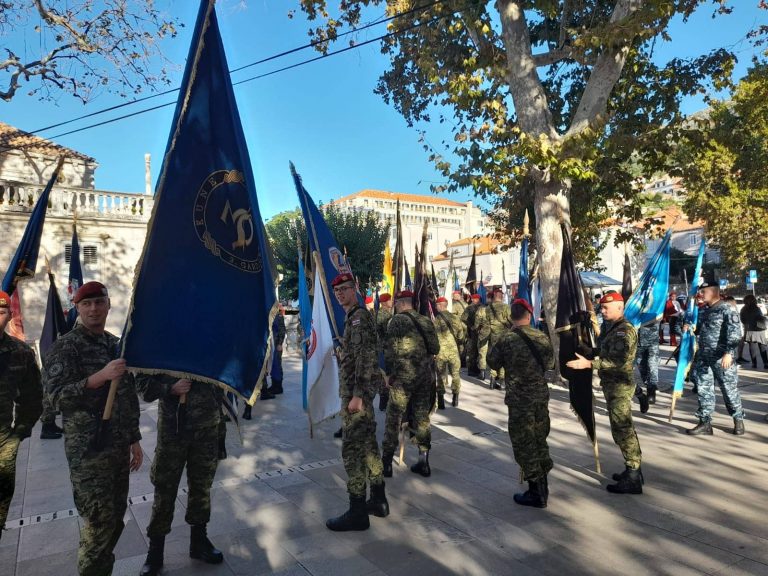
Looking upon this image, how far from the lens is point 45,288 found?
1961 cm

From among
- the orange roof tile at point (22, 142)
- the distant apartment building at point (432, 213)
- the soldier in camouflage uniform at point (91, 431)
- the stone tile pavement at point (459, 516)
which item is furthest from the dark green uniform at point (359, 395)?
the distant apartment building at point (432, 213)

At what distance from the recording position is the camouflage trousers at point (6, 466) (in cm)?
382

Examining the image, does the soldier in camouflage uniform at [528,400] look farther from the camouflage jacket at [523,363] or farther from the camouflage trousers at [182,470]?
the camouflage trousers at [182,470]

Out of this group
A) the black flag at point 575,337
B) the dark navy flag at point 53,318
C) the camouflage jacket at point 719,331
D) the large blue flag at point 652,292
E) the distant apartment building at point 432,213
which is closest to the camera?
the black flag at point 575,337

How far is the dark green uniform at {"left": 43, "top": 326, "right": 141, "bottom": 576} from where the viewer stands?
121 inches

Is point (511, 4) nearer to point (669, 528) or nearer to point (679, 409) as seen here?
point (679, 409)

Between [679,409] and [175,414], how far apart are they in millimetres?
8066

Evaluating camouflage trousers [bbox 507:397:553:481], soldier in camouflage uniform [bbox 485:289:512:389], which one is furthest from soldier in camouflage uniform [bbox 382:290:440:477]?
soldier in camouflage uniform [bbox 485:289:512:389]

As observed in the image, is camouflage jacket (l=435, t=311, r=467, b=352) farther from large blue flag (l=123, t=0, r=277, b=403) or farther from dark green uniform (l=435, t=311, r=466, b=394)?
large blue flag (l=123, t=0, r=277, b=403)

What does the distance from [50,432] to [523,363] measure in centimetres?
707

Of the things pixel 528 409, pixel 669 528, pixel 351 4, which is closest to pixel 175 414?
pixel 528 409

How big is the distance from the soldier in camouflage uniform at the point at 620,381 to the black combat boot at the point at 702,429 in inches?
94.7

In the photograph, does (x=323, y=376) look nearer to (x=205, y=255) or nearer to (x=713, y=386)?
(x=205, y=255)

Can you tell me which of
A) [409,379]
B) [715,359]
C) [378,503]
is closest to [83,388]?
[378,503]
